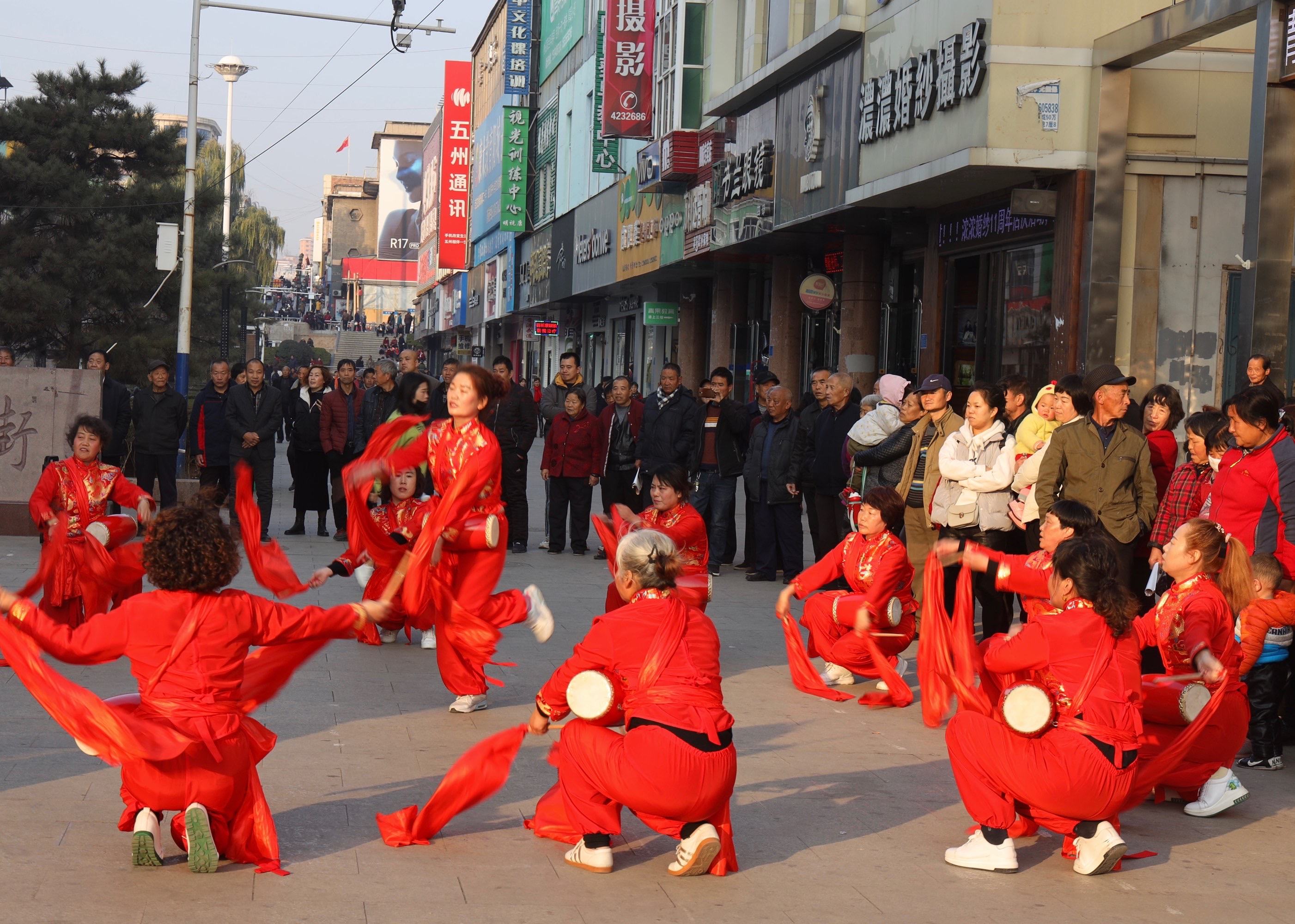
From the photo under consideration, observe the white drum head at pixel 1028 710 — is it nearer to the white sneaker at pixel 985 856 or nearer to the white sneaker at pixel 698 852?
the white sneaker at pixel 985 856

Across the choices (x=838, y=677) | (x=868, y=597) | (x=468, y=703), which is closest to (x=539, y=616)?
(x=468, y=703)

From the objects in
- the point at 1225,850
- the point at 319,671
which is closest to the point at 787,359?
the point at 319,671

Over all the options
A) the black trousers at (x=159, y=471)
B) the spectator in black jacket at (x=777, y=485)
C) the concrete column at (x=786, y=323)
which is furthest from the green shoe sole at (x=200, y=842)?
the concrete column at (x=786, y=323)

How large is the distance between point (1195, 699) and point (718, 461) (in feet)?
26.1

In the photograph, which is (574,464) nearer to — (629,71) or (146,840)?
(146,840)

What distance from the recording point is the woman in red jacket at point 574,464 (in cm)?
1454

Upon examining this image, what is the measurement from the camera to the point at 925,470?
9.93 m

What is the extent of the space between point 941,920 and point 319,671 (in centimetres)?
480

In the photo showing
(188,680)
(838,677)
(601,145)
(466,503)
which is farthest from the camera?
(601,145)

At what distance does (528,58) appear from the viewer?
4400cm

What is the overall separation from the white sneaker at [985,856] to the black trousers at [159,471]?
1106 centimetres

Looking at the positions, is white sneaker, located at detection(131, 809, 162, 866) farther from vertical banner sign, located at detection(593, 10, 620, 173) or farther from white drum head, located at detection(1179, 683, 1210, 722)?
vertical banner sign, located at detection(593, 10, 620, 173)

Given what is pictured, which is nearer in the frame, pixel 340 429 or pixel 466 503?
pixel 466 503

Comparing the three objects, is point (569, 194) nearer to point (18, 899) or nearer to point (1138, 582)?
point (1138, 582)
